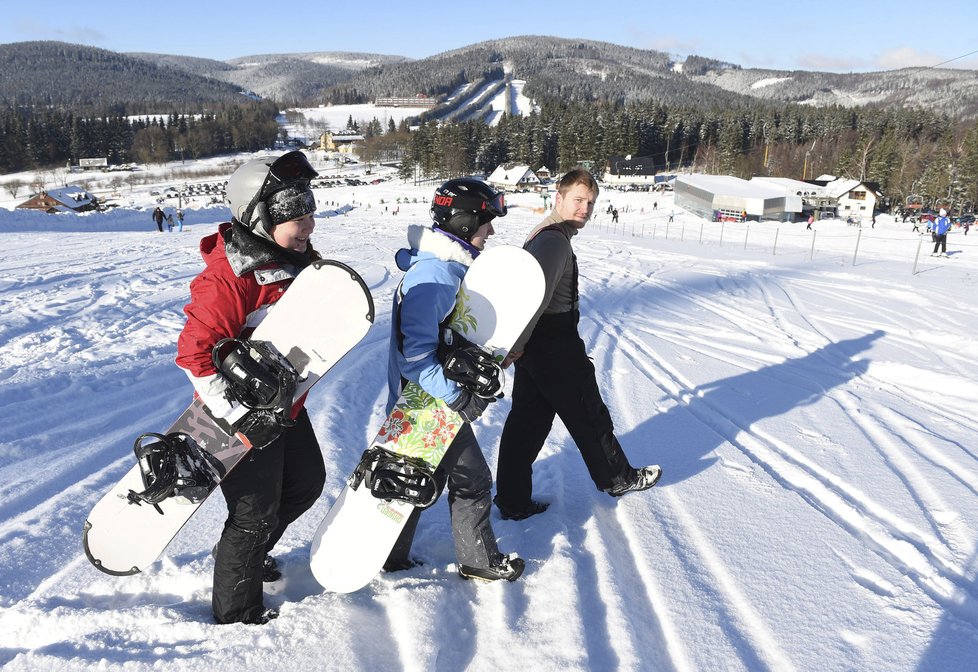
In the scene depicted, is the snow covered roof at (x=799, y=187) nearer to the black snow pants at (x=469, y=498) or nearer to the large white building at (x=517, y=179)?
the large white building at (x=517, y=179)

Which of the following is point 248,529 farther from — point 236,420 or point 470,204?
point 470,204

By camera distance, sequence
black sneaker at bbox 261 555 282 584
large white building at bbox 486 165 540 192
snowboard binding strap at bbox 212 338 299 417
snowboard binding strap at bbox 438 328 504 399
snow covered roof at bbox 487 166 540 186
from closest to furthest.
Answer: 1. snowboard binding strap at bbox 212 338 299 417
2. snowboard binding strap at bbox 438 328 504 399
3. black sneaker at bbox 261 555 282 584
4. large white building at bbox 486 165 540 192
5. snow covered roof at bbox 487 166 540 186

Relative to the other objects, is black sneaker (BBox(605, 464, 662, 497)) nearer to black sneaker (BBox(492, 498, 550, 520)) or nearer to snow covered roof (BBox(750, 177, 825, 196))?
black sneaker (BBox(492, 498, 550, 520))

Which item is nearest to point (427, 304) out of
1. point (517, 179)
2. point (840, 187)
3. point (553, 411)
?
point (553, 411)

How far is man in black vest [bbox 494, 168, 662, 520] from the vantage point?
3205mm

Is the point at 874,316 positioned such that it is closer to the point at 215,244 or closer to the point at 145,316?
the point at 215,244

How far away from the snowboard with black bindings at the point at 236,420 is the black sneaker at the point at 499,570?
1151 mm

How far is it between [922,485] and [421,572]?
3.24 m

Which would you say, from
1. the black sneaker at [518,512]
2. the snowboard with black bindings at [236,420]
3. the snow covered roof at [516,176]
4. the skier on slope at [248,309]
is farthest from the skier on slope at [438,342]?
the snow covered roof at [516,176]

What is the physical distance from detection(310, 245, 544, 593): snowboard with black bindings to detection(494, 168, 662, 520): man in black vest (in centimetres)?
38

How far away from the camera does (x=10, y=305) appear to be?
348 inches

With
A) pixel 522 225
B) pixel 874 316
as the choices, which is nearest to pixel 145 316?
pixel 874 316

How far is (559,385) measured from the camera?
10.6 ft

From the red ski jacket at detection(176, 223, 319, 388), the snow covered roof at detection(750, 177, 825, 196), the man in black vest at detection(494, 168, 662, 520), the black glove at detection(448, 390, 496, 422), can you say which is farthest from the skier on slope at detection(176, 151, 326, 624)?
the snow covered roof at detection(750, 177, 825, 196)
